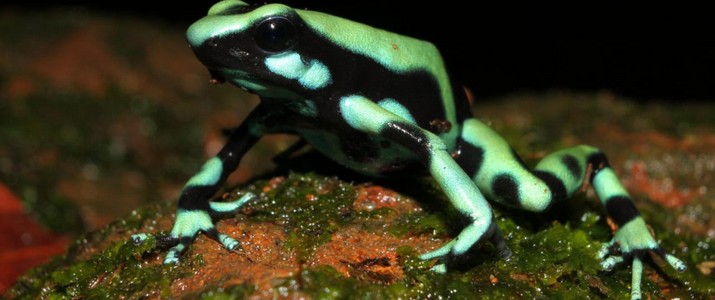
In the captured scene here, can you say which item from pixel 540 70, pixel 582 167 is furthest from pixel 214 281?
pixel 540 70

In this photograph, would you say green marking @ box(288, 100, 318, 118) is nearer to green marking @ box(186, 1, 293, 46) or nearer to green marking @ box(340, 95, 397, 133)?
green marking @ box(340, 95, 397, 133)

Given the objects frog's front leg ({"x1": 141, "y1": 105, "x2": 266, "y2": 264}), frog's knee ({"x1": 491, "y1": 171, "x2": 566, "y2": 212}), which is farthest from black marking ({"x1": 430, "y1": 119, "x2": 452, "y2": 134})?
frog's front leg ({"x1": 141, "y1": 105, "x2": 266, "y2": 264})

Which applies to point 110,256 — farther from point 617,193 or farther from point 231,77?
point 617,193

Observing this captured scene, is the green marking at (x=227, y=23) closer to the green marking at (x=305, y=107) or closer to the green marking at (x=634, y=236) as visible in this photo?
the green marking at (x=305, y=107)

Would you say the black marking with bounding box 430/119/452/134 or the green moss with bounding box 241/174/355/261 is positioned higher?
the black marking with bounding box 430/119/452/134

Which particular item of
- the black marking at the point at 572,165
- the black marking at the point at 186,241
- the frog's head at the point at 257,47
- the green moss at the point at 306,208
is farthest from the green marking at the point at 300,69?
the black marking at the point at 572,165
